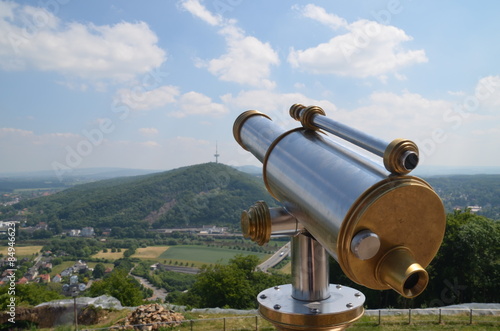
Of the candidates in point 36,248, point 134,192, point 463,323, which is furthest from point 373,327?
point 134,192

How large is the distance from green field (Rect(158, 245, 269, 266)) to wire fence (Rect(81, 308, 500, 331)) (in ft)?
180

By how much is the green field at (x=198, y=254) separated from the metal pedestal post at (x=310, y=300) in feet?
211

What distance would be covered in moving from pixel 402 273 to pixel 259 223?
1.22 meters

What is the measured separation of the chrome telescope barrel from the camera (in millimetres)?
1831

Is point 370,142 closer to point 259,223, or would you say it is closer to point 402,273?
point 402,273

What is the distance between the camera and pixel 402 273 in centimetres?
165

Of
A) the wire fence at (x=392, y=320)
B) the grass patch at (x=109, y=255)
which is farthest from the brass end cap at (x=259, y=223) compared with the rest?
the grass patch at (x=109, y=255)

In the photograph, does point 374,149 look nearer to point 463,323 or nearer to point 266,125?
point 266,125

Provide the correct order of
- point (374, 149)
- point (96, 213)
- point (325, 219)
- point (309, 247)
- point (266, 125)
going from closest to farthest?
point (325, 219) < point (374, 149) < point (309, 247) < point (266, 125) < point (96, 213)

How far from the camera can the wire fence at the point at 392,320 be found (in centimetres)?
1066

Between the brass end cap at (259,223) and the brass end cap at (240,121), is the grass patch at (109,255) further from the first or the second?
the brass end cap at (259,223)

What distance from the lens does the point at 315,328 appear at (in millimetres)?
2279

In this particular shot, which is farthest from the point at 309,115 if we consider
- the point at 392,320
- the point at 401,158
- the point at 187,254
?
the point at 187,254

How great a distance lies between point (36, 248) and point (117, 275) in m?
47.2
